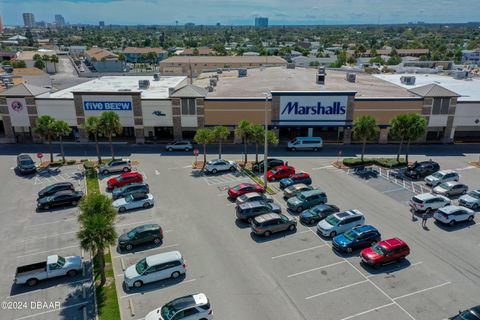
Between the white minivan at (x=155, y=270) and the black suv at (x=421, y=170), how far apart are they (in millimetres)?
31072

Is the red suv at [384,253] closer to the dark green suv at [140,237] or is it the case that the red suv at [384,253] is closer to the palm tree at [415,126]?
the dark green suv at [140,237]

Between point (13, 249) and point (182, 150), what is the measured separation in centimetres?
2816

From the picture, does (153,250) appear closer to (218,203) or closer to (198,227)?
(198,227)

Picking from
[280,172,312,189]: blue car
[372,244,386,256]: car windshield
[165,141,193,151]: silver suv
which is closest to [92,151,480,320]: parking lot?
[372,244,386,256]: car windshield

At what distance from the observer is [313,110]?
57812 mm

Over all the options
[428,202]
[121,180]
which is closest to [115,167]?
[121,180]

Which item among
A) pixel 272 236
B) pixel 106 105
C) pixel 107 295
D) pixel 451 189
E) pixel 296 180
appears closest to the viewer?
pixel 107 295

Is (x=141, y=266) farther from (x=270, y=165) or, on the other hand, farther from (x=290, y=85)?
(x=290, y=85)

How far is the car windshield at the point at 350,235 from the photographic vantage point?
1179 inches

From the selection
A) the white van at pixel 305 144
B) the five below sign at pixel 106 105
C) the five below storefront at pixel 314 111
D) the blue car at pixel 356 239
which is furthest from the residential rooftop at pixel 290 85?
the blue car at pixel 356 239

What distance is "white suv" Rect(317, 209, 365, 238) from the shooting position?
105 feet

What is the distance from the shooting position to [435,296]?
2477 centimetres

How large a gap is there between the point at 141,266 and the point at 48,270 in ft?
20.9

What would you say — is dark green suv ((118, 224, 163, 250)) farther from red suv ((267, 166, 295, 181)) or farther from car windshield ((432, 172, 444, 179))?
car windshield ((432, 172, 444, 179))
